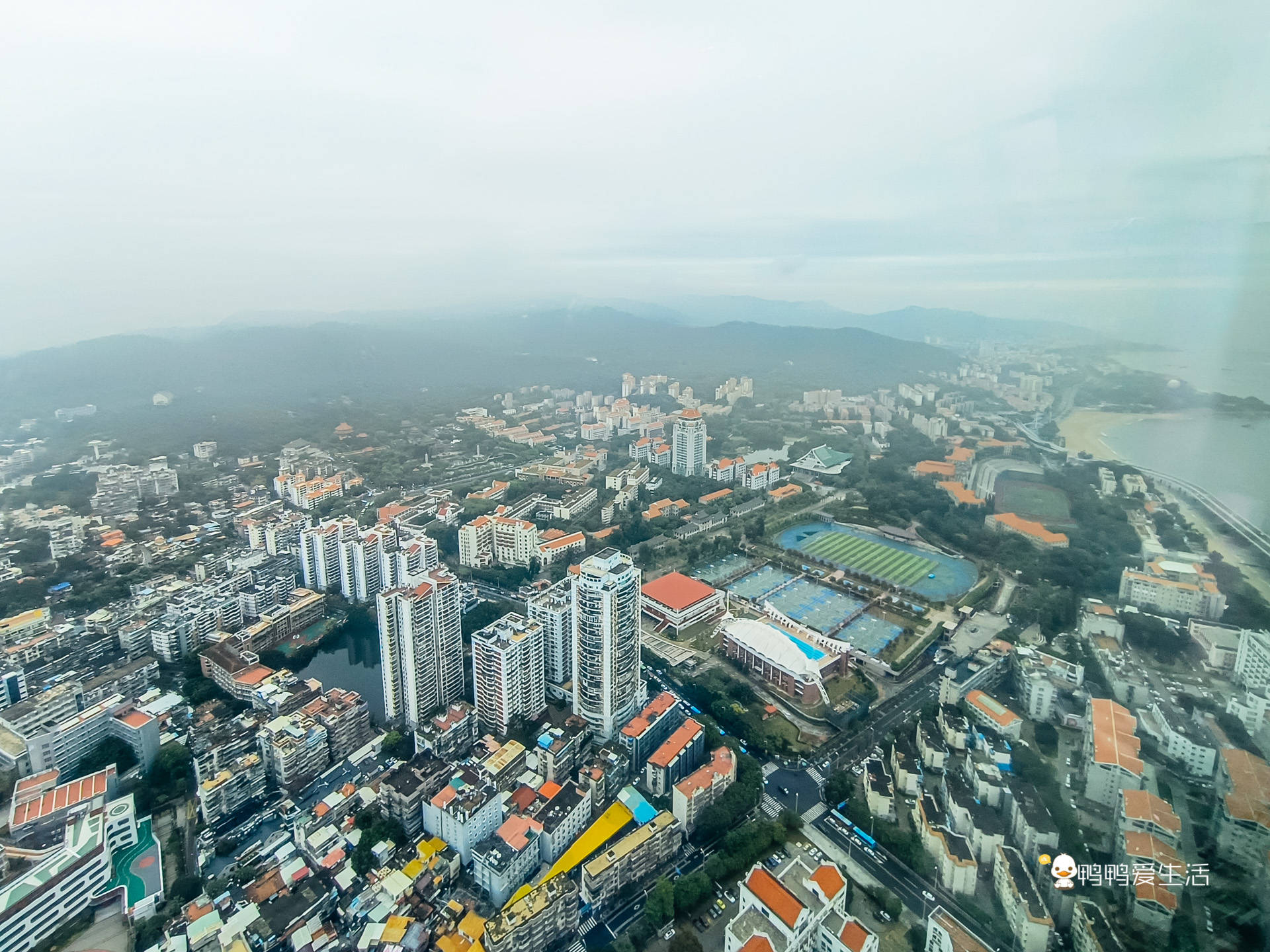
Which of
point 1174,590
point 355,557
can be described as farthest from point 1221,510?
point 355,557

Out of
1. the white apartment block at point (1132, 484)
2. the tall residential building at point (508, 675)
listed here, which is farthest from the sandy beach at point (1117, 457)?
the tall residential building at point (508, 675)

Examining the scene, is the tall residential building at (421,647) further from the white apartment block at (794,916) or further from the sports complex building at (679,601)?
the white apartment block at (794,916)

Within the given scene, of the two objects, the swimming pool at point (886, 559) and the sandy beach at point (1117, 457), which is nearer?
the sandy beach at point (1117, 457)

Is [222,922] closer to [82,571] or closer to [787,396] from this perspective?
[82,571]

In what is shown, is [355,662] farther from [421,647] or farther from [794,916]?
[794,916]

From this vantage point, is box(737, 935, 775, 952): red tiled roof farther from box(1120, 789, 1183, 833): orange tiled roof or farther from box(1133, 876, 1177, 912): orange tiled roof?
box(1120, 789, 1183, 833): orange tiled roof

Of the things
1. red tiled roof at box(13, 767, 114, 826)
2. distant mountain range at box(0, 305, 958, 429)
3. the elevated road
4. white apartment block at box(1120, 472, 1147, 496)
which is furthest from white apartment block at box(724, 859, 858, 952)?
distant mountain range at box(0, 305, 958, 429)
